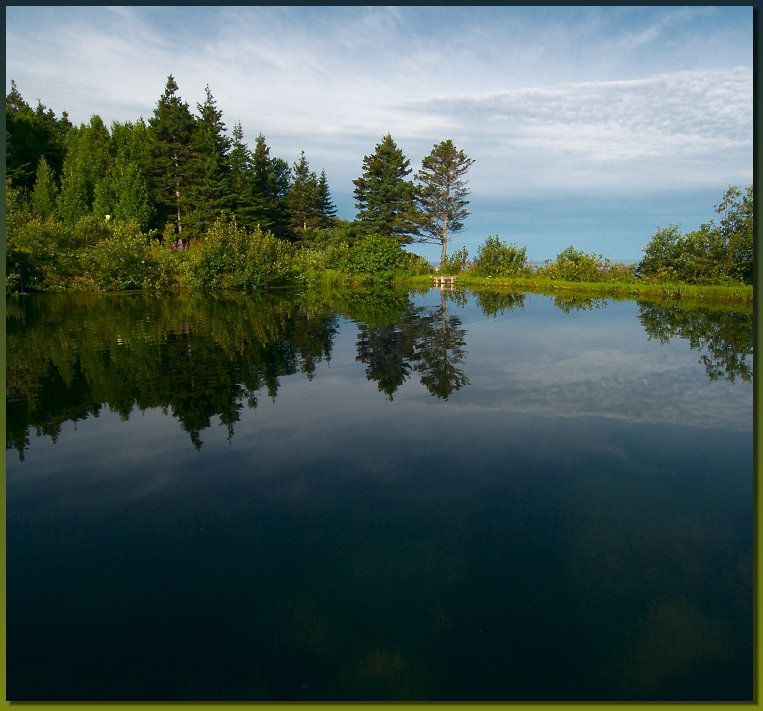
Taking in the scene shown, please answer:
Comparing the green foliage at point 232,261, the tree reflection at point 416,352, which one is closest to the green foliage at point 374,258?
the green foliage at point 232,261

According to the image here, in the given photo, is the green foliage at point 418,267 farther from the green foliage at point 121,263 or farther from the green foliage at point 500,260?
the green foliage at point 121,263

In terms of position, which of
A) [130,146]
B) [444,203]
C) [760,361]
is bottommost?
[760,361]

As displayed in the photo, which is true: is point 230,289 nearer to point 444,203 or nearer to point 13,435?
point 444,203

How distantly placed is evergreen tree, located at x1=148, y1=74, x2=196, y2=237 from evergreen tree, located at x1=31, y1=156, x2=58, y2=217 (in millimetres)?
9373

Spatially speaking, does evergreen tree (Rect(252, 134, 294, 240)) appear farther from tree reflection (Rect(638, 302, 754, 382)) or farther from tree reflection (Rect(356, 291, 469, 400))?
tree reflection (Rect(638, 302, 754, 382))

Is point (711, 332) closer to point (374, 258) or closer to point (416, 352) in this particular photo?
point (416, 352)

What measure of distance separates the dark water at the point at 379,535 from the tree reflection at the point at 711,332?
83 cm

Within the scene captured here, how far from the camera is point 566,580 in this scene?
14.5 feet

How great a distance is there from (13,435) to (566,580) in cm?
871

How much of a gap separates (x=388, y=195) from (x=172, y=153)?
915 inches

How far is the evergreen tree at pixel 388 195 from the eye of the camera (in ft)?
185

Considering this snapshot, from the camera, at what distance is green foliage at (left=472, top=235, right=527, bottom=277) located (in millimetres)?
42312

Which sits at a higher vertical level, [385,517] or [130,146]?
[130,146]

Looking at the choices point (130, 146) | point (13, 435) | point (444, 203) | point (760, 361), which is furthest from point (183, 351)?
point (130, 146)
